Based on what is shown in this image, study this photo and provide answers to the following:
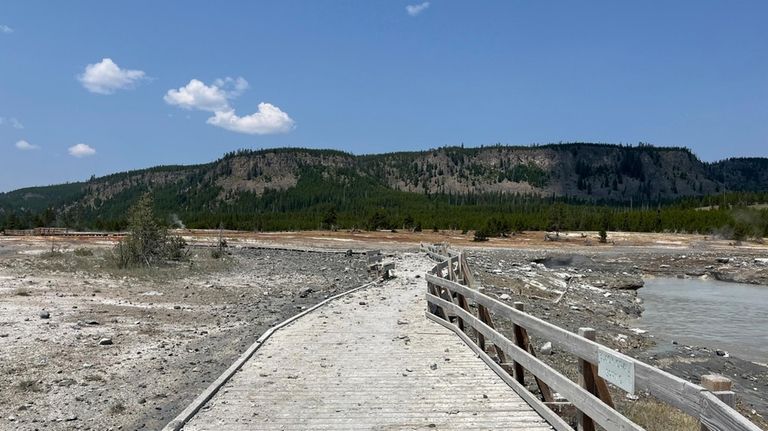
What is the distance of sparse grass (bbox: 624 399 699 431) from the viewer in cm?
834

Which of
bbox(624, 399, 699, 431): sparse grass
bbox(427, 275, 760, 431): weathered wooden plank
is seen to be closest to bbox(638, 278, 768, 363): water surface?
bbox(624, 399, 699, 431): sparse grass

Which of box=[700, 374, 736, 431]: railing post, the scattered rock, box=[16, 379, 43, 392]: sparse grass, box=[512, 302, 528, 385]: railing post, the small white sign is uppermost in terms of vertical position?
box=[700, 374, 736, 431]: railing post

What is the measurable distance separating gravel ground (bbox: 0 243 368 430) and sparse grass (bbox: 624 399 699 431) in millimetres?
6565

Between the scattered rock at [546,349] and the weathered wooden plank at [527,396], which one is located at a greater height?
the weathered wooden plank at [527,396]

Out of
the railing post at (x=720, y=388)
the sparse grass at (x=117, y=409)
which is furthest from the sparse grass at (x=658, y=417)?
the sparse grass at (x=117, y=409)

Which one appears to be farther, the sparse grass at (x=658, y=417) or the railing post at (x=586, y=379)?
the sparse grass at (x=658, y=417)

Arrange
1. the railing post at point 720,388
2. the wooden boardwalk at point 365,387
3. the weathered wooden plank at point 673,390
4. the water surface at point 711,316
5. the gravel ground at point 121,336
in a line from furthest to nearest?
1. the water surface at point 711,316
2. the gravel ground at point 121,336
3. the wooden boardwalk at point 365,387
4. the railing post at point 720,388
5. the weathered wooden plank at point 673,390

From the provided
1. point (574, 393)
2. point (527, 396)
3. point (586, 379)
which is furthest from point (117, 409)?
point (586, 379)

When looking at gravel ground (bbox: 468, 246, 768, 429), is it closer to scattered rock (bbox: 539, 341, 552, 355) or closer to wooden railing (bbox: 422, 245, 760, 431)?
scattered rock (bbox: 539, 341, 552, 355)

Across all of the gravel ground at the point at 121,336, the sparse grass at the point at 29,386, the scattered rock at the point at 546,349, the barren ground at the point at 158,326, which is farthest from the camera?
the scattered rock at the point at 546,349

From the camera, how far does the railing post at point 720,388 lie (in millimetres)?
3609

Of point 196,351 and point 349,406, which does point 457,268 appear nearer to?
point 196,351

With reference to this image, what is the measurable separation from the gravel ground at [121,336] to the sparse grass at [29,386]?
2 centimetres

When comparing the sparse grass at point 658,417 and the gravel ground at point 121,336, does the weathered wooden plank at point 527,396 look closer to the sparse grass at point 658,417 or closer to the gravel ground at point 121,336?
the sparse grass at point 658,417
